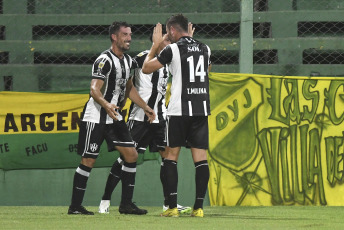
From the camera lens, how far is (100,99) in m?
8.25

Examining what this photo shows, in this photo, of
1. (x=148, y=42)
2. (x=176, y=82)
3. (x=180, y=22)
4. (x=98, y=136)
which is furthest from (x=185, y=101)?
(x=148, y=42)

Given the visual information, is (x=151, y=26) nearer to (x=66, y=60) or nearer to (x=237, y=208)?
(x=66, y=60)

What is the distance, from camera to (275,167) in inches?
404

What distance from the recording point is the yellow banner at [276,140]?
10.2 metres

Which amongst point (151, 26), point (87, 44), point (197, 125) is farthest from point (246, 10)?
point (197, 125)

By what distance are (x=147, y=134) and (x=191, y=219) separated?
5.25 feet

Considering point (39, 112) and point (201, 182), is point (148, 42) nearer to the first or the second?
point (39, 112)

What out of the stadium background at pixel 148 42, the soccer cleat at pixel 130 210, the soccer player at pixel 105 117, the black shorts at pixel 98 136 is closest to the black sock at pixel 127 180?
the soccer cleat at pixel 130 210

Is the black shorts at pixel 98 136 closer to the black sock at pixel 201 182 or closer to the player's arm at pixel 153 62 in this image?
the player's arm at pixel 153 62

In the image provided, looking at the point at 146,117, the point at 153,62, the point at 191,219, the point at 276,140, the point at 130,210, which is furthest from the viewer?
the point at 276,140

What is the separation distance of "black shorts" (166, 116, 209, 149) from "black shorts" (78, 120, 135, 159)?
0.61 m

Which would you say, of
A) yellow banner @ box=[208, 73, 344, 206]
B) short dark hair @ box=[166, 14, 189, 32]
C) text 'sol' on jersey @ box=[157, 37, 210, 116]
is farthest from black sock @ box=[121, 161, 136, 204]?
yellow banner @ box=[208, 73, 344, 206]

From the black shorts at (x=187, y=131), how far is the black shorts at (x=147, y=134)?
1.05 meters

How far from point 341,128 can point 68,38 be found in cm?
370
